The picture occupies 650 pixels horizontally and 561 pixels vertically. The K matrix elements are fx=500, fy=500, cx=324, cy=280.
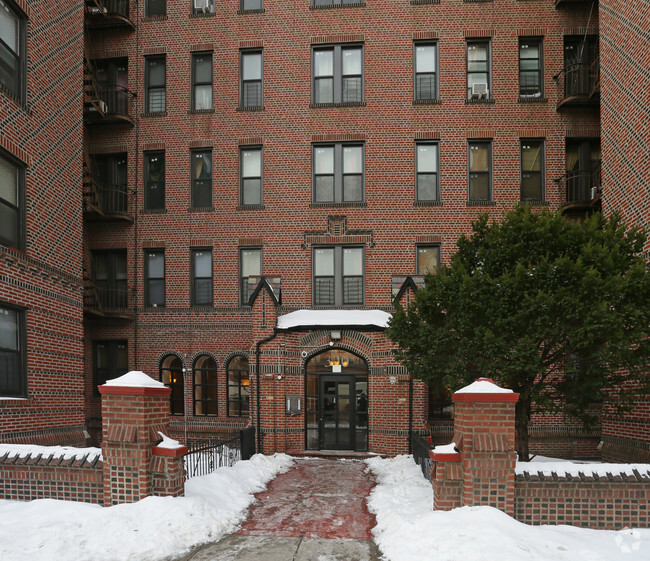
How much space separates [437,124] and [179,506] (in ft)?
47.3

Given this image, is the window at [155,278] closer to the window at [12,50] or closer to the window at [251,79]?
the window at [251,79]

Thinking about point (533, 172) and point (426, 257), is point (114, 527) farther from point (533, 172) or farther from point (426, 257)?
point (533, 172)

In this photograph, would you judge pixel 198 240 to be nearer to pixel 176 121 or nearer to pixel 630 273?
pixel 176 121

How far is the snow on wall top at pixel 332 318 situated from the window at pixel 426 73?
7.70 m

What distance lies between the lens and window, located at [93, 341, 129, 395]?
18.2 metres

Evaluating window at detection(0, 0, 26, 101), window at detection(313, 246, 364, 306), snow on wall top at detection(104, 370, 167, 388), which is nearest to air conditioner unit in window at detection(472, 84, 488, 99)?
window at detection(313, 246, 364, 306)

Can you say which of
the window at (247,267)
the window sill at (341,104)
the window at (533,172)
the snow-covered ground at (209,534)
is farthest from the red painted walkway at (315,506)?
the window sill at (341,104)

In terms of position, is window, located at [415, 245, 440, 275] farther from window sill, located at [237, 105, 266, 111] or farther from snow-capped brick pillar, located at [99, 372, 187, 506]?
snow-capped brick pillar, located at [99, 372, 187, 506]

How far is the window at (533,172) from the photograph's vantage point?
17.1m

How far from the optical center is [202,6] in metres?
18.2

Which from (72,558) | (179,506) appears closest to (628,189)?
(179,506)

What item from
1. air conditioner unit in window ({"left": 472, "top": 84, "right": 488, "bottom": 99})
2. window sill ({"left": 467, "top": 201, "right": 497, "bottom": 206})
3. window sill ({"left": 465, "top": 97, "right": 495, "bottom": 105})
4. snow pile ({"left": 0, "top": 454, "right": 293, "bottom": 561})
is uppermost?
air conditioner unit in window ({"left": 472, "top": 84, "right": 488, "bottom": 99})

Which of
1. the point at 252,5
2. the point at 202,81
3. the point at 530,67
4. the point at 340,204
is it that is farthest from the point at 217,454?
the point at 530,67

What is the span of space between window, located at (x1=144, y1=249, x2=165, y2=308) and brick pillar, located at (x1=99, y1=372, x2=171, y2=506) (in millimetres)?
10942
